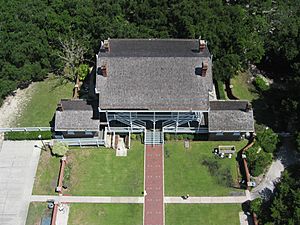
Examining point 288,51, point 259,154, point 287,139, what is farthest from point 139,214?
point 288,51

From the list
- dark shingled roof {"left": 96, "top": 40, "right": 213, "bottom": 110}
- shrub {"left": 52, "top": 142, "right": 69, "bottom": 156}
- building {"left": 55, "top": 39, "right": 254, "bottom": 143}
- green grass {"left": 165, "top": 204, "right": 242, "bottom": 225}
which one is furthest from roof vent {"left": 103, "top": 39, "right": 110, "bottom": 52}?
green grass {"left": 165, "top": 204, "right": 242, "bottom": 225}

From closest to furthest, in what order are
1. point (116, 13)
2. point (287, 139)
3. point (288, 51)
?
1. point (287, 139)
2. point (288, 51)
3. point (116, 13)

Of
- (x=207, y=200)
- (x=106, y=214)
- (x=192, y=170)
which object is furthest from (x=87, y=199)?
(x=207, y=200)

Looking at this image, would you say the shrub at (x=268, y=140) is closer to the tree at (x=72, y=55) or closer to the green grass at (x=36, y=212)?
the green grass at (x=36, y=212)

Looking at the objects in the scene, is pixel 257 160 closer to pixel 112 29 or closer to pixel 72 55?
pixel 112 29

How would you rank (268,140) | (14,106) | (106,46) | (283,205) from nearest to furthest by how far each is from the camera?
(283,205), (268,140), (106,46), (14,106)

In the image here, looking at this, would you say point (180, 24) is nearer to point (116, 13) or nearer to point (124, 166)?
point (116, 13)

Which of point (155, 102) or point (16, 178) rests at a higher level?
point (155, 102)

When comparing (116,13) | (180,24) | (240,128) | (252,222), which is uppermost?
(116,13)
